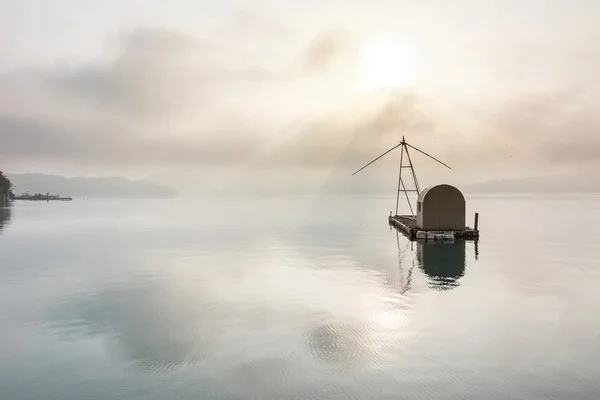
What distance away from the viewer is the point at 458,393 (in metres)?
13.6

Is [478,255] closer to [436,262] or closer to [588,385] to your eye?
[436,262]

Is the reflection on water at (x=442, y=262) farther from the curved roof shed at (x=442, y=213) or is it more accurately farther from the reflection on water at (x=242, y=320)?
the reflection on water at (x=242, y=320)

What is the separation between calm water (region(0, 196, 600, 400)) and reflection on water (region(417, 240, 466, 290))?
0.23 m

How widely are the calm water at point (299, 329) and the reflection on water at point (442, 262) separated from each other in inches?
8.9

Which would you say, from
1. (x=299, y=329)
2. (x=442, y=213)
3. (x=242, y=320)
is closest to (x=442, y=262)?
→ (x=442, y=213)

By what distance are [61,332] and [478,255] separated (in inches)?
1532

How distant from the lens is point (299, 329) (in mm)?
20141

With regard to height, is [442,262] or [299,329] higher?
[442,262]

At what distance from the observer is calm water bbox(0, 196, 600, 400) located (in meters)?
14.3

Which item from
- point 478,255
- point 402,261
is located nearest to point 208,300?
point 402,261

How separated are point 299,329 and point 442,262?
24.7 meters

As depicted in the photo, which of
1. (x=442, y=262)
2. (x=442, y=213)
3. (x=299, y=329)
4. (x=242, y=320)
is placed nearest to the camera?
(x=299, y=329)

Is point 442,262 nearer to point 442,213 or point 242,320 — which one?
point 442,213

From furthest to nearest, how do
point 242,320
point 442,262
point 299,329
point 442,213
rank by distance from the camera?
point 442,213 < point 442,262 < point 242,320 < point 299,329
